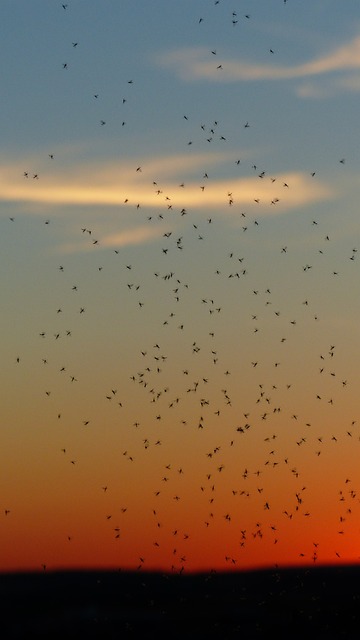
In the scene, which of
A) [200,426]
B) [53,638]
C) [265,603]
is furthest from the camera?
[265,603]

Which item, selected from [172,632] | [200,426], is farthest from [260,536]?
[172,632]

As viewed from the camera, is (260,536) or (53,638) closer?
(260,536)

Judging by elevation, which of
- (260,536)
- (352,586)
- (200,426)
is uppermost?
(200,426)

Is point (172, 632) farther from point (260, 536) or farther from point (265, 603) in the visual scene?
point (260, 536)

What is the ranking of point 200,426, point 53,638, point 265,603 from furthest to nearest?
point 265,603 < point 53,638 < point 200,426

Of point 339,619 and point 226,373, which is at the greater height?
point 226,373

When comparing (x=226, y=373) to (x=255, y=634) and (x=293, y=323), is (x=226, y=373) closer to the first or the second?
(x=293, y=323)

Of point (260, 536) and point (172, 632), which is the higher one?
point (260, 536)

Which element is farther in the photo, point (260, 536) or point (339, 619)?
point (339, 619)

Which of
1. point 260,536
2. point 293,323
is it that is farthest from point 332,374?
point 260,536
